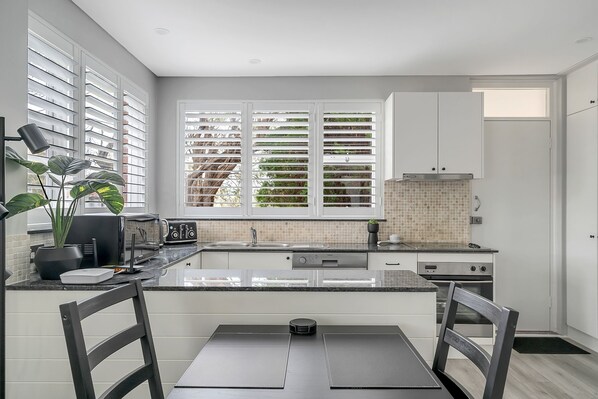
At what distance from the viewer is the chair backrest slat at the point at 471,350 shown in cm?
120

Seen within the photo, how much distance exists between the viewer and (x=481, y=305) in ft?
4.23

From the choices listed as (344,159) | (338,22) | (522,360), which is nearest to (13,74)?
(338,22)

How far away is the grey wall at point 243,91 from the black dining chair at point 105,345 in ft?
9.44

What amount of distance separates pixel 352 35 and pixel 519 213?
2.55 m

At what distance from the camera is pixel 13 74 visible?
6.46 ft

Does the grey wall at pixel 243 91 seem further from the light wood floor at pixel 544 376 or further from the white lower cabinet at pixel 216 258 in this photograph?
the light wood floor at pixel 544 376

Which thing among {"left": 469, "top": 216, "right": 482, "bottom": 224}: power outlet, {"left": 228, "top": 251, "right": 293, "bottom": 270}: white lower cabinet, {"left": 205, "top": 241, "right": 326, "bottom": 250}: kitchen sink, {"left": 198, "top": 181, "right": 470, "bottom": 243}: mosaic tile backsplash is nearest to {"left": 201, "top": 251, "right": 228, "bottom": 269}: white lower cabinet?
{"left": 228, "top": 251, "right": 293, "bottom": 270}: white lower cabinet

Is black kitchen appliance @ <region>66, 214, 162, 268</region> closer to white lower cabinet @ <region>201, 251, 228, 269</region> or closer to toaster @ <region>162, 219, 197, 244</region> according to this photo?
white lower cabinet @ <region>201, 251, 228, 269</region>

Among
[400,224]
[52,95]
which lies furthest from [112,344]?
[400,224]

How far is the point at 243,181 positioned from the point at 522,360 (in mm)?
3034

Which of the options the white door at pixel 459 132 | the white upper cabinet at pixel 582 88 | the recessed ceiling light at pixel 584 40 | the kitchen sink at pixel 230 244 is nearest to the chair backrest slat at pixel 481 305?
the white door at pixel 459 132

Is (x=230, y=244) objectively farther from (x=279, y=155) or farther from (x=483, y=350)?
(x=483, y=350)

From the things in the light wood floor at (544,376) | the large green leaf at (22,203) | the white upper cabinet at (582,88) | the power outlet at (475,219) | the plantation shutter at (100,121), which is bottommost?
the light wood floor at (544,376)

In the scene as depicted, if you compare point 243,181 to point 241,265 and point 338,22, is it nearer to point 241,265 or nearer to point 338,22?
point 241,265
